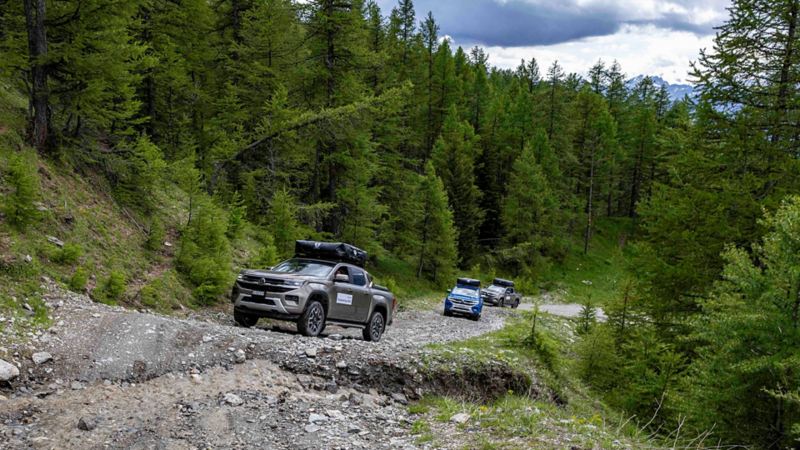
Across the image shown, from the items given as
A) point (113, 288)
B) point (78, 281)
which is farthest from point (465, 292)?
point (78, 281)

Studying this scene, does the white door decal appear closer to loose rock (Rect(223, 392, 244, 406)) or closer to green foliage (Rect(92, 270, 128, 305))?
green foliage (Rect(92, 270, 128, 305))

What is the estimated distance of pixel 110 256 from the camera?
517 inches

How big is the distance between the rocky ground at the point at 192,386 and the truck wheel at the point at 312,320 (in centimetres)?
93

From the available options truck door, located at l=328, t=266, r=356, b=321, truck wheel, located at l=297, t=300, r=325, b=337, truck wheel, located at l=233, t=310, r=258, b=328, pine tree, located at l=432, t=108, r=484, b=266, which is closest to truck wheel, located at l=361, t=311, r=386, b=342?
truck door, located at l=328, t=266, r=356, b=321

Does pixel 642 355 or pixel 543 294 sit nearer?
pixel 642 355

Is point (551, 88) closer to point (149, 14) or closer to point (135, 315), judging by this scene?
point (149, 14)

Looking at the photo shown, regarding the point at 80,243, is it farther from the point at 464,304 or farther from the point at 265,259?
the point at 464,304

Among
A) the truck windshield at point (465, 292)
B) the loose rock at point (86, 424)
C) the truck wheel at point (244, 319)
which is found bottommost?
the truck windshield at point (465, 292)

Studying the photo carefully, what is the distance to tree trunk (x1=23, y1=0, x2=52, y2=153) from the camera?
522 inches

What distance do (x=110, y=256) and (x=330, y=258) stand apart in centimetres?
541

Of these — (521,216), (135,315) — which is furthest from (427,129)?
(135,315)

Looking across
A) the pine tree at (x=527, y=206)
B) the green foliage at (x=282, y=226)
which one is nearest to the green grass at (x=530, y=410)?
the green foliage at (x=282, y=226)

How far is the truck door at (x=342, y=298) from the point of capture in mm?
12492

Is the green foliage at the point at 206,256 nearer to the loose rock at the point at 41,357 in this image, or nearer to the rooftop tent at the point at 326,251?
the rooftop tent at the point at 326,251
